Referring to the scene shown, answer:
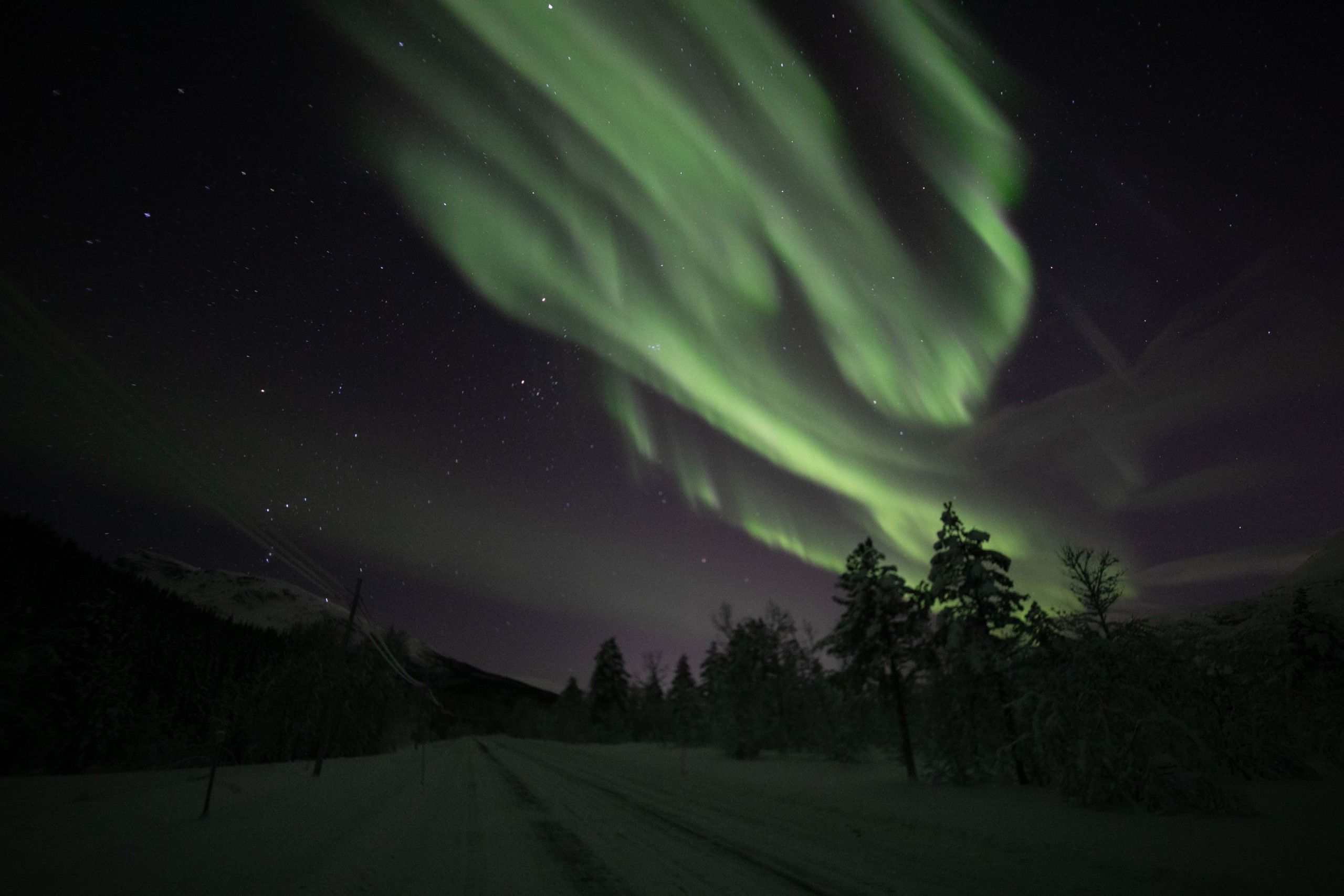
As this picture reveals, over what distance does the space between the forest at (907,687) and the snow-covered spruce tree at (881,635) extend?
0.26 feet

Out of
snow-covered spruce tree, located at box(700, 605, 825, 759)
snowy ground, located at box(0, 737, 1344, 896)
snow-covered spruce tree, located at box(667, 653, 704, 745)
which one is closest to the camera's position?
snowy ground, located at box(0, 737, 1344, 896)

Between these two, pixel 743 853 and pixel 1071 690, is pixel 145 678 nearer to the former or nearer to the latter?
pixel 743 853

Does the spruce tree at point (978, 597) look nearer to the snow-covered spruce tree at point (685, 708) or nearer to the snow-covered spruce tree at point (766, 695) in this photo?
the snow-covered spruce tree at point (766, 695)

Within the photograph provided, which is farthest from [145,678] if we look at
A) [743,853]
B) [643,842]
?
[743,853]

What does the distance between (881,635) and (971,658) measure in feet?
Result: 14.8

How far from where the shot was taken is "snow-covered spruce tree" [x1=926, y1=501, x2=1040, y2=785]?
19.2 meters

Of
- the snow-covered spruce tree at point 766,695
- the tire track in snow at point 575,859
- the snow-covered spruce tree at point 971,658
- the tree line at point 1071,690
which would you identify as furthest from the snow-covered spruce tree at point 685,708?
the tire track in snow at point 575,859

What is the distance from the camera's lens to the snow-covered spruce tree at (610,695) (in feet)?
232

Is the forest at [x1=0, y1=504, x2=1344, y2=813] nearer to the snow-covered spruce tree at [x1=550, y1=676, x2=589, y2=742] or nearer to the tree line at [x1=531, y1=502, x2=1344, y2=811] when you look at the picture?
the tree line at [x1=531, y1=502, x2=1344, y2=811]

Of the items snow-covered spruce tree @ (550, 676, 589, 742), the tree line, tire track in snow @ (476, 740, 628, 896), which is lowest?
snow-covered spruce tree @ (550, 676, 589, 742)

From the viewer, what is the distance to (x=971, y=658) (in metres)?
19.1

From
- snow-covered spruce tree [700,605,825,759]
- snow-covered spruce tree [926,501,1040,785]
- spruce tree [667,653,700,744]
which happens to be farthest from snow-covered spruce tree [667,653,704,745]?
snow-covered spruce tree [926,501,1040,785]

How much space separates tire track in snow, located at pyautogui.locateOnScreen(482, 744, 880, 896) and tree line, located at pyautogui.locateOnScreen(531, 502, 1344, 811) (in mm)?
10486

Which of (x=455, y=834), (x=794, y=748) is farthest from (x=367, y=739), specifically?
(x=455, y=834)
